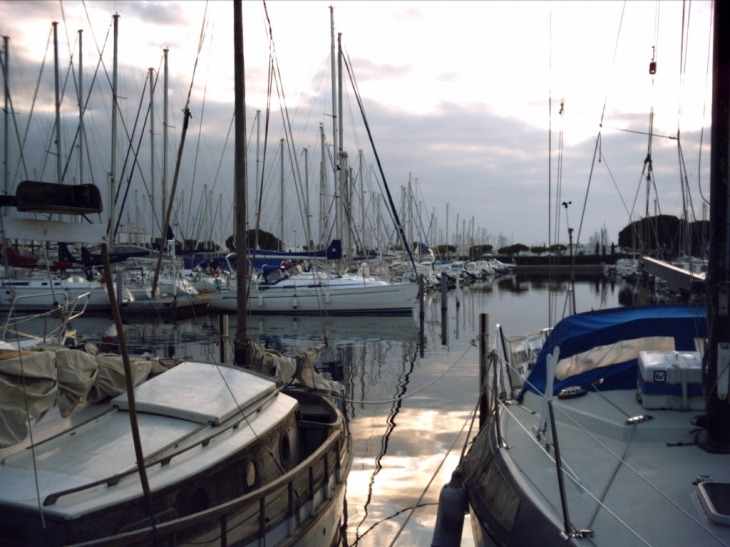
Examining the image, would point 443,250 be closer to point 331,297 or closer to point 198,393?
point 331,297

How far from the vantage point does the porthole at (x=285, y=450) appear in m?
8.54

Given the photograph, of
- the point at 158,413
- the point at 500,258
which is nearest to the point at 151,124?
the point at 158,413

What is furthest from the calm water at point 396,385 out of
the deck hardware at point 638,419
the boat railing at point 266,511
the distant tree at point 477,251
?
the distant tree at point 477,251

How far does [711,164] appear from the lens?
23.8ft

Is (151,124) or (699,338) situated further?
(151,124)

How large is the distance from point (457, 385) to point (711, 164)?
13959 millimetres

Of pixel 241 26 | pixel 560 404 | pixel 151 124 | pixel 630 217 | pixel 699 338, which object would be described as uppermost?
pixel 151 124

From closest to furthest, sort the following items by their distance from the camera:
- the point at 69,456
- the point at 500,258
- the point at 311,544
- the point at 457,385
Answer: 1. the point at 69,456
2. the point at 311,544
3. the point at 457,385
4. the point at 500,258

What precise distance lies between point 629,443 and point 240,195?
26.6ft

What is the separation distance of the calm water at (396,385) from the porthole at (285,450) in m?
1.61

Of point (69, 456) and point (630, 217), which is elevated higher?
point (630, 217)

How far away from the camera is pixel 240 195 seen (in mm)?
12148

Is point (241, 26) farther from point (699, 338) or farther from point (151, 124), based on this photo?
point (151, 124)

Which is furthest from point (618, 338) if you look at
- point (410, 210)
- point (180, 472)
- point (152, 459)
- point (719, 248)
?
point (410, 210)
